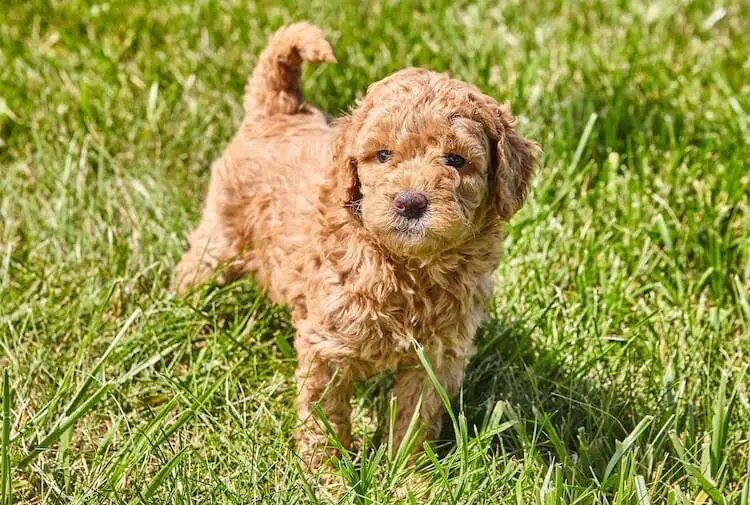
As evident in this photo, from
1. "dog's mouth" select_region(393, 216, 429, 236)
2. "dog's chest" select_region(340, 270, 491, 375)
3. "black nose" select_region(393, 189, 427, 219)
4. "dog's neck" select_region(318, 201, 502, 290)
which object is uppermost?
"black nose" select_region(393, 189, 427, 219)

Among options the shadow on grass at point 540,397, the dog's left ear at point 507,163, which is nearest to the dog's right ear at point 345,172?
the dog's left ear at point 507,163

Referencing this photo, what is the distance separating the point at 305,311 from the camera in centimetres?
401

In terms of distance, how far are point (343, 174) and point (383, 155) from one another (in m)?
0.22

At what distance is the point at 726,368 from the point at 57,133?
12.5ft

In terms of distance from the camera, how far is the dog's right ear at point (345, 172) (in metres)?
3.58

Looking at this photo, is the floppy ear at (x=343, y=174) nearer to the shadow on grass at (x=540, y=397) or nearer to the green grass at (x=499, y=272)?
the green grass at (x=499, y=272)

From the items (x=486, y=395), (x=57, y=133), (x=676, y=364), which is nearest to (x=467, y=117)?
(x=486, y=395)

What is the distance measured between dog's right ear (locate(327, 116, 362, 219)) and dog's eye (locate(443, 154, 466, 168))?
373 millimetres

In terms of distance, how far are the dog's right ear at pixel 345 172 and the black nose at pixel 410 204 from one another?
38 cm

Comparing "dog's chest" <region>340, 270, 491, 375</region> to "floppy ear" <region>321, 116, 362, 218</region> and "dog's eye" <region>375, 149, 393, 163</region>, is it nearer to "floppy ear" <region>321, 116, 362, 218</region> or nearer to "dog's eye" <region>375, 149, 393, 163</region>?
"floppy ear" <region>321, 116, 362, 218</region>

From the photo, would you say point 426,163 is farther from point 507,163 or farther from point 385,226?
point 507,163

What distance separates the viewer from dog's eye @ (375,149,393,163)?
3.42 meters

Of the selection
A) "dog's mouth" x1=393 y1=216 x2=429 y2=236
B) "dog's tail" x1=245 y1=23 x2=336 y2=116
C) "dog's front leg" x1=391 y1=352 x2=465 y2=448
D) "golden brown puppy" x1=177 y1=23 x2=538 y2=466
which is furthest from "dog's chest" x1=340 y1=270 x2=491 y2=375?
"dog's tail" x1=245 y1=23 x2=336 y2=116

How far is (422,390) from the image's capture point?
378 cm
